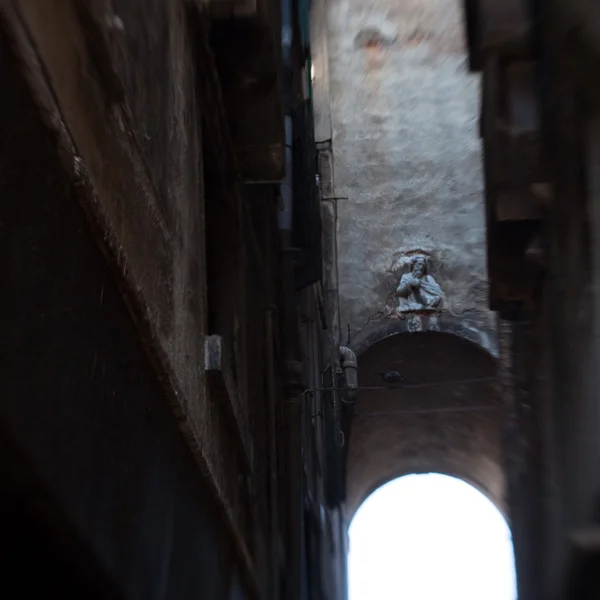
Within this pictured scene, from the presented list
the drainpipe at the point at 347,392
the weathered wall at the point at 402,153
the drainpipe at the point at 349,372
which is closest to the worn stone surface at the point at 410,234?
the weathered wall at the point at 402,153

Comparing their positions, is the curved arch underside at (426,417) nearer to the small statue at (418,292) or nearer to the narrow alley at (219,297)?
the small statue at (418,292)

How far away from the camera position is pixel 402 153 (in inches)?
607

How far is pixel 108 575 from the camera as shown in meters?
2.43

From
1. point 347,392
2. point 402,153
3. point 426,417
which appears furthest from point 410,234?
point 347,392

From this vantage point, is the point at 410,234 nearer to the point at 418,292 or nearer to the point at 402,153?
the point at 418,292

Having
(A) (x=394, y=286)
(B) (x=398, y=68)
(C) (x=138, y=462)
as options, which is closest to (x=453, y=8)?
(B) (x=398, y=68)

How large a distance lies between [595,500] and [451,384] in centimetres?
1051

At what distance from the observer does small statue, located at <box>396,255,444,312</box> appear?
1420 cm

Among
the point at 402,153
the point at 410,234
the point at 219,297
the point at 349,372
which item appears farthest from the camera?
the point at 402,153

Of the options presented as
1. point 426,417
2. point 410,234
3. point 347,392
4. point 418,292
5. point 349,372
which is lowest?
point 426,417

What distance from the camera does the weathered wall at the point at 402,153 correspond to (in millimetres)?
14555

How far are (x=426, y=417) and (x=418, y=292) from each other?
2.29m

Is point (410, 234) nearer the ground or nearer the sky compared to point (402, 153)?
Result: nearer the ground

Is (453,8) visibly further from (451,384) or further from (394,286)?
(451,384)
